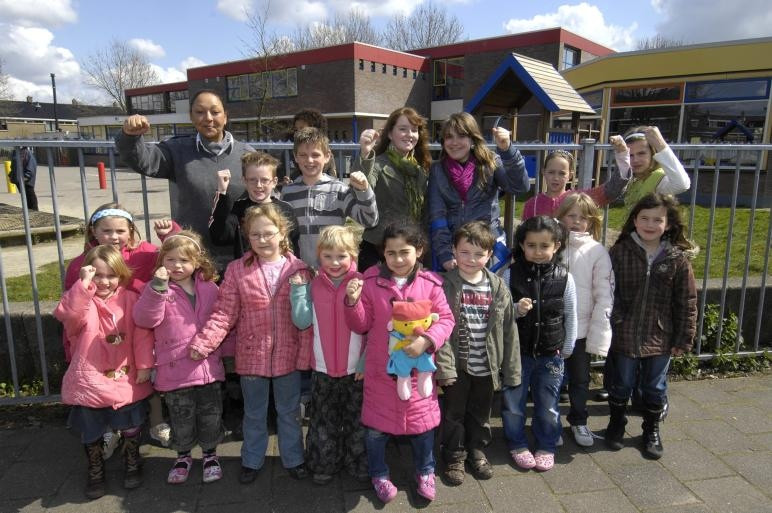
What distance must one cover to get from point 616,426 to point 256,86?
34448 millimetres

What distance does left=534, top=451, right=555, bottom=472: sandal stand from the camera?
3.00 metres

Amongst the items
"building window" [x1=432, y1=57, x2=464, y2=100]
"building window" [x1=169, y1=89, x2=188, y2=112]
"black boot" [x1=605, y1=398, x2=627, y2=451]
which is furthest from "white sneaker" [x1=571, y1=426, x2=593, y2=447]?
"building window" [x1=169, y1=89, x2=188, y2=112]

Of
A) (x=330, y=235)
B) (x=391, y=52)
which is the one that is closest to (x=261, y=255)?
(x=330, y=235)

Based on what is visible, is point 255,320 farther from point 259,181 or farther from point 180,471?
point 180,471

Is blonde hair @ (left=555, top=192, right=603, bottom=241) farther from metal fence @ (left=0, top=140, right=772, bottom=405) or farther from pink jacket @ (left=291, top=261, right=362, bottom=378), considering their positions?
pink jacket @ (left=291, top=261, right=362, bottom=378)

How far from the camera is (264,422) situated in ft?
9.62

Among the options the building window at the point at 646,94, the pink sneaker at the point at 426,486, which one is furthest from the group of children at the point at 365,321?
the building window at the point at 646,94

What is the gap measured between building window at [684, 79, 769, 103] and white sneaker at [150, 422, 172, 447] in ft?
48.4

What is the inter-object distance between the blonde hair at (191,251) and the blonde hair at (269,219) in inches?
9.6

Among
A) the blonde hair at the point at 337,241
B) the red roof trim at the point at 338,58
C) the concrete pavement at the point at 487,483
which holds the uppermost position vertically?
the red roof trim at the point at 338,58

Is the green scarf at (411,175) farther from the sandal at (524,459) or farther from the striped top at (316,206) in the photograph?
the sandal at (524,459)

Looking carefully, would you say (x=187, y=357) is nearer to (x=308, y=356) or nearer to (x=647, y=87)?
(x=308, y=356)

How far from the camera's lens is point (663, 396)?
3.20m

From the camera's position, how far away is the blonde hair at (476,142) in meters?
3.15
